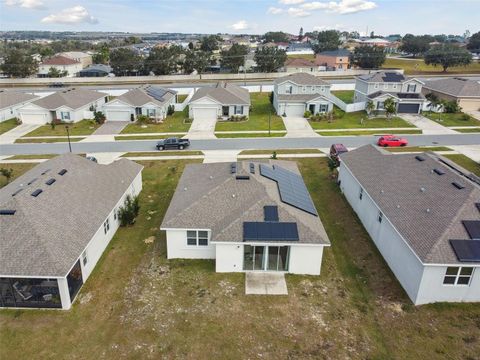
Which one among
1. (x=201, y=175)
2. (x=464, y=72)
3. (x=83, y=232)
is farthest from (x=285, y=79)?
(x=464, y=72)

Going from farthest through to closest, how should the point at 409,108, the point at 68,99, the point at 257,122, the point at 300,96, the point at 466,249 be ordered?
the point at 300,96 < the point at 409,108 < the point at 68,99 < the point at 257,122 < the point at 466,249

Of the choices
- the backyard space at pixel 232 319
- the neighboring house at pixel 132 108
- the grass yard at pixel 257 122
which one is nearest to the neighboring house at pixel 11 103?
the neighboring house at pixel 132 108

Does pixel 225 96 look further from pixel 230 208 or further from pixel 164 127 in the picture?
pixel 230 208

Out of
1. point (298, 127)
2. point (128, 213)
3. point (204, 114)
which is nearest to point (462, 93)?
point (298, 127)

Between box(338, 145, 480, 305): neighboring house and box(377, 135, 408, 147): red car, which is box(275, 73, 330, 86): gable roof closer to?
box(377, 135, 408, 147): red car

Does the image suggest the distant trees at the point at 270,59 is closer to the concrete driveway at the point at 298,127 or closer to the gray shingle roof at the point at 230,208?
the concrete driveway at the point at 298,127

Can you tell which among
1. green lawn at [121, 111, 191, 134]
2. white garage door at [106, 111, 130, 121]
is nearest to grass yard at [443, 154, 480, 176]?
green lawn at [121, 111, 191, 134]
